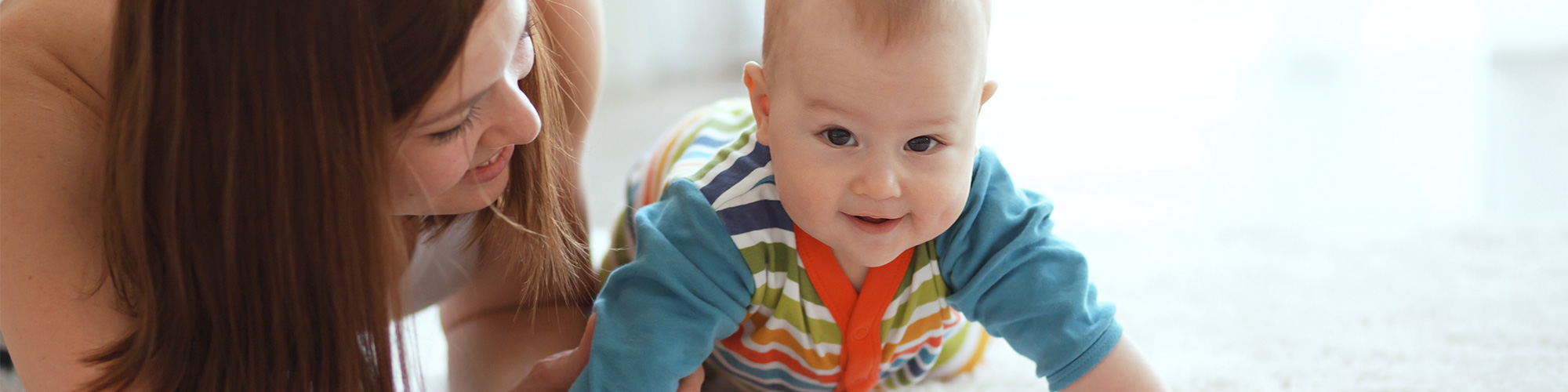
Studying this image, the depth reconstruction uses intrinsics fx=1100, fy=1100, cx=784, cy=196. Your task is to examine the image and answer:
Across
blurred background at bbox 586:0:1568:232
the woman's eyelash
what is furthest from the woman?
blurred background at bbox 586:0:1568:232

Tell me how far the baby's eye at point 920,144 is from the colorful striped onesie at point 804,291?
0.10m

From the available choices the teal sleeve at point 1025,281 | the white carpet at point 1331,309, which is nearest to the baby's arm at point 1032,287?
the teal sleeve at point 1025,281

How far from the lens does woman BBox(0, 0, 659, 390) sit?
2.14ft

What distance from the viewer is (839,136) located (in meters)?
0.75

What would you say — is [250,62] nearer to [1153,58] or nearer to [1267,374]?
[1267,374]

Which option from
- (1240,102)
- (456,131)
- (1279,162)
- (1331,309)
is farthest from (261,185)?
(1240,102)

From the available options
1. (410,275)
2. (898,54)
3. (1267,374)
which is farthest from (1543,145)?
(410,275)

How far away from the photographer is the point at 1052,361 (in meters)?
0.82

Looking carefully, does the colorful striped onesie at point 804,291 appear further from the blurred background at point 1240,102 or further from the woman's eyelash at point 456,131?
the blurred background at point 1240,102

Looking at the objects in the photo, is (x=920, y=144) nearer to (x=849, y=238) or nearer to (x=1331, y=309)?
(x=849, y=238)

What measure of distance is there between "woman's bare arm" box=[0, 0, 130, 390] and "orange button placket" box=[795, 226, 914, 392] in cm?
47

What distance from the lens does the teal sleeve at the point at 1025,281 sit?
81 centimetres

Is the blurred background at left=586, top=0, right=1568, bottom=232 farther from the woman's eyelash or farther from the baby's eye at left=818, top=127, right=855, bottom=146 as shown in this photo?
the woman's eyelash

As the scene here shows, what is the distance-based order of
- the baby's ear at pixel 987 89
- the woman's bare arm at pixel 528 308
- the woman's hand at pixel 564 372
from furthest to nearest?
the woman's bare arm at pixel 528 308
the woman's hand at pixel 564 372
the baby's ear at pixel 987 89
